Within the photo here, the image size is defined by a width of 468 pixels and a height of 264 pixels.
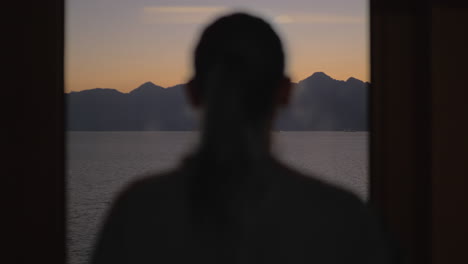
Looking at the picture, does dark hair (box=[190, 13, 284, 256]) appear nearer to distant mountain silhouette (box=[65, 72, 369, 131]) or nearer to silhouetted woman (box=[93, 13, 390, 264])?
silhouetted woman (box=[93, 13, 390, 264])

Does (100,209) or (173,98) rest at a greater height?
(173,98)

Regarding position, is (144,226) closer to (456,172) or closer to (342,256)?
(342,256)

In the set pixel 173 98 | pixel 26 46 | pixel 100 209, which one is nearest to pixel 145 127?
pixel 173 98

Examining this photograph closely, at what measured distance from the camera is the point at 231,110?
65cm

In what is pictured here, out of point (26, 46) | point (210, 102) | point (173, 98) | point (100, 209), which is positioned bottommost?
point (100, 209)

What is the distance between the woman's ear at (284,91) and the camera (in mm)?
670

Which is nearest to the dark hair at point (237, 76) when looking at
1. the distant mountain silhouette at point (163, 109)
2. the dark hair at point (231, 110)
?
the dark hair at point (231, 110)

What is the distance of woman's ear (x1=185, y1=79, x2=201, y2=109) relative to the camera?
0.70 metres

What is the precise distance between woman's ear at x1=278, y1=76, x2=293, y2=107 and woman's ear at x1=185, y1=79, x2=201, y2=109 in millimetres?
124

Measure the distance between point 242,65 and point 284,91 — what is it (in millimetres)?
78

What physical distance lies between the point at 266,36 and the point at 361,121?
160 m

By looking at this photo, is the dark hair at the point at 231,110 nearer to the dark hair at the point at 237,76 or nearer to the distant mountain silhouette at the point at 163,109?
the dark hair at the point at 237,76

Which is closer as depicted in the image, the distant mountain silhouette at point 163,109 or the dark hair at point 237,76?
the dark hair at point 237,76

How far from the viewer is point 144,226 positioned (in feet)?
2.21
